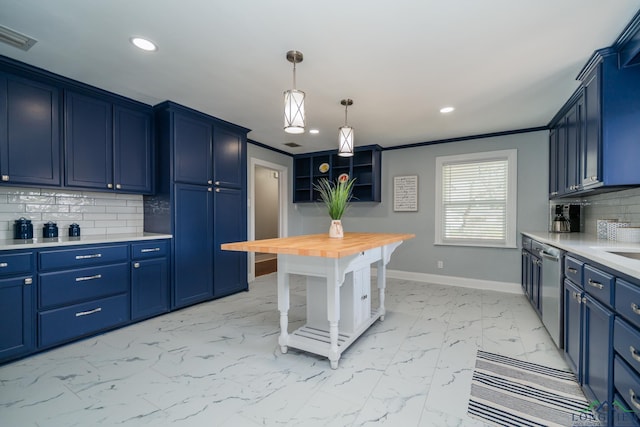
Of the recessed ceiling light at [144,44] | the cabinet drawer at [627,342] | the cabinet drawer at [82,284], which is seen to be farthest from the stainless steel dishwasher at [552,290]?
the cabinet drawer at [82,284]

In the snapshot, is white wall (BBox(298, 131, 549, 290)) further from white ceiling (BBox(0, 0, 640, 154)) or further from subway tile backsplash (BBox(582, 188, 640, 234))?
white ceiling (BBox(0, 0, 640, 154))

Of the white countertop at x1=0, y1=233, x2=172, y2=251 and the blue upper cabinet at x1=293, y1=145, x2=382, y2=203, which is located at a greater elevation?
the blue upper cabinet at x1=293, y1=145, x2=382, y2=203

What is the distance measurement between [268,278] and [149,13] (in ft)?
13.4

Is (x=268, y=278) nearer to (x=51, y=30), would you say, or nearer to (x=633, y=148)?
(x=51, y=30)

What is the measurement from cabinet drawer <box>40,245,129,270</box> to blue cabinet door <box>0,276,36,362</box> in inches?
6.6

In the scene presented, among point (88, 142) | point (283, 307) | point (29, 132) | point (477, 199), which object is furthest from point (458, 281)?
point (29, 132)

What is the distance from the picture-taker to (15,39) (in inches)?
79.0

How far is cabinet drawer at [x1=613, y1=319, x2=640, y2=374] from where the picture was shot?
1.21 metres

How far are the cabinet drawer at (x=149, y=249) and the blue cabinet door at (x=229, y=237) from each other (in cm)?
66

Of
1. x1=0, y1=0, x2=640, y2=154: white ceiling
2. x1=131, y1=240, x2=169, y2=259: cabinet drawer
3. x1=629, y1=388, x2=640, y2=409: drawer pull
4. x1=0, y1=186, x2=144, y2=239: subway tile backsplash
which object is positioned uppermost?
x1=0, y1=0, x2=640, y2=154: white ceiling

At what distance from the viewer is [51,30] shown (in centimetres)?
193

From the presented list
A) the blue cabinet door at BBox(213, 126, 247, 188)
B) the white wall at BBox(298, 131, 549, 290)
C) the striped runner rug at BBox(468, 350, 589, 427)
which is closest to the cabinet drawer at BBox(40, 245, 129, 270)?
the blue cabinet door at BBox(213, 126, 247, 188)

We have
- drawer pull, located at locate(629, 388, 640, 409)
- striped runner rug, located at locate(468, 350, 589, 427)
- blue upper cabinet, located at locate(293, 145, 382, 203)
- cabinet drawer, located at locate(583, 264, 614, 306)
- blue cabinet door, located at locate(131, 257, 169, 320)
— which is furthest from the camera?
blue upper cabinet, located at locate(293, 145, 382, 203)

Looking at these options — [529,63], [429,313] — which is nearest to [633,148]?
[529,63]
